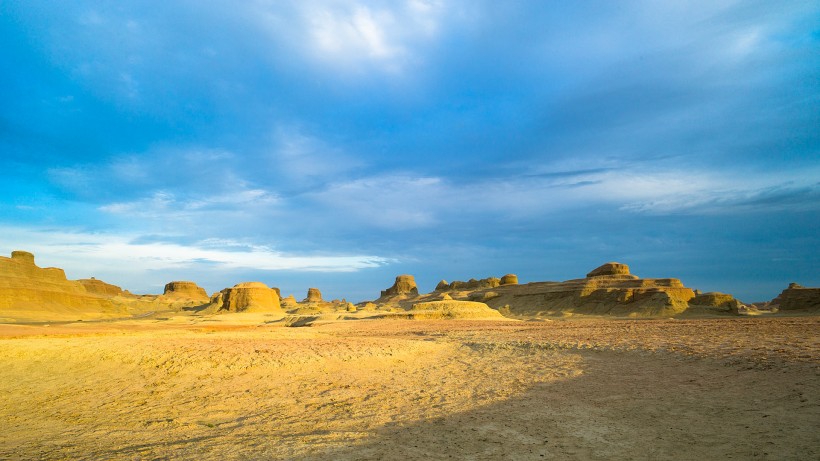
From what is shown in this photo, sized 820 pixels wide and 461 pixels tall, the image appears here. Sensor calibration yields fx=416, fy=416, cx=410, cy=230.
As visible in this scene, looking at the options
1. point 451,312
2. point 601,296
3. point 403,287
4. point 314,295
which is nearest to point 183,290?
point 314,295

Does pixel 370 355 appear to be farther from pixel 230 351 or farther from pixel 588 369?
pixel 588 369

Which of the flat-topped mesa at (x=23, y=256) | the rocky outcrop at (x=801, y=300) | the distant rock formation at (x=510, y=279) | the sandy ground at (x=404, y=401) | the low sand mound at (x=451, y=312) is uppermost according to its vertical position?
the flat-topped mesa at (x=23, y=256)

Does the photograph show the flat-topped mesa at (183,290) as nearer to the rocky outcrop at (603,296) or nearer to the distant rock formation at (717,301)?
the rocky outcrop at (603,296)

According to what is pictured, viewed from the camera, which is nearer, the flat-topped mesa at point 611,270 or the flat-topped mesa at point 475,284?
the flat-topped mesa at point 611,270

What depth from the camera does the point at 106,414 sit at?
32.0ft

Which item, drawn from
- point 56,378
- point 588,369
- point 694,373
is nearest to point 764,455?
point 694,373

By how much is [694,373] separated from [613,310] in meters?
50.2

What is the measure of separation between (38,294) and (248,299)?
83.5 feet

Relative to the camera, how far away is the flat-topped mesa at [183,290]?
12325 centimetres

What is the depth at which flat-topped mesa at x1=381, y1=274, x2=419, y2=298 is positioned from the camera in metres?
128

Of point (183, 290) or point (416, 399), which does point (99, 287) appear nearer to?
point (183, 290)

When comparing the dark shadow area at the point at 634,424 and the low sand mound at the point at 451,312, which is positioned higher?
the low sand mound at the point at 451,312

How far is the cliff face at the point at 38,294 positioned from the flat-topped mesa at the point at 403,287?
7658 cm

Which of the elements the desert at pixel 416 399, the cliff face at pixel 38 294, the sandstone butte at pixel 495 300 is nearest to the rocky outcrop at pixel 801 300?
the sandstone butte at pixel 495 300
